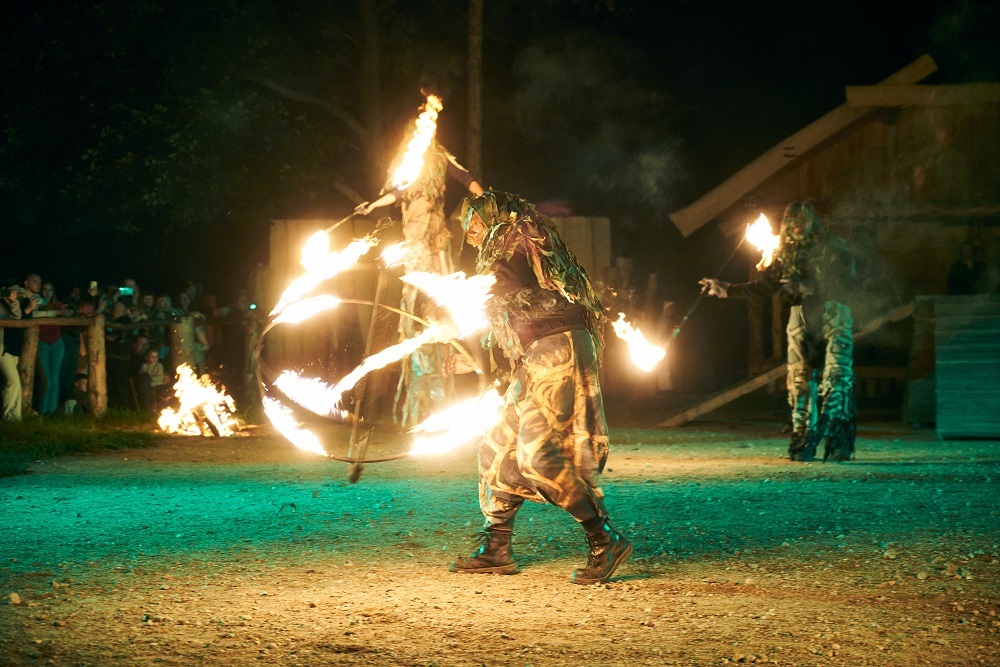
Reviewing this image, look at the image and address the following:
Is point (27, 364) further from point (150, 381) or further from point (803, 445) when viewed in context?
point (803, 445)

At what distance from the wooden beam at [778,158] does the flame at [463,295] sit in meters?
12.4

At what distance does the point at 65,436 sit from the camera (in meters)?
13.6

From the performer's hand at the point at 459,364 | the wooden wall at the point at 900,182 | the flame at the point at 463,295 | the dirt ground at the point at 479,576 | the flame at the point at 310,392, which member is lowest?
the dirt ground at the point at 479,576

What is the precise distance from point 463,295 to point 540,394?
667 millimetres

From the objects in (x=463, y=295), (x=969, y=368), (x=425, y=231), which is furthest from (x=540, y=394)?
(x=969, y=368)

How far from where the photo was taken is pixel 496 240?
6555 millimetres

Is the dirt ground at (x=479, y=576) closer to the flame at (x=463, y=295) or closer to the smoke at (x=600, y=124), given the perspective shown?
the flame at (x=463, y=295)

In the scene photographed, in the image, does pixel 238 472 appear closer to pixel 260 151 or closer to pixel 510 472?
pixel 510 472

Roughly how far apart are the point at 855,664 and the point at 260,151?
1661 cm

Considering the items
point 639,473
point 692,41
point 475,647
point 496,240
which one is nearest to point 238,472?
point 639,473

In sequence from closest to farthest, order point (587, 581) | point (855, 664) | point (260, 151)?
point (855, 664), point (587, 581), point (260, 151)

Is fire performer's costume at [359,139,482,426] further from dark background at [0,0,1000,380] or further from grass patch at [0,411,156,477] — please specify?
dark background at [0,0,1000,380]

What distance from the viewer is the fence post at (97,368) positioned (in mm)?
15367

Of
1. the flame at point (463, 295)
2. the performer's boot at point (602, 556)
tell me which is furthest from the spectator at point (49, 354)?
the performer's boot at point (602, 556)
